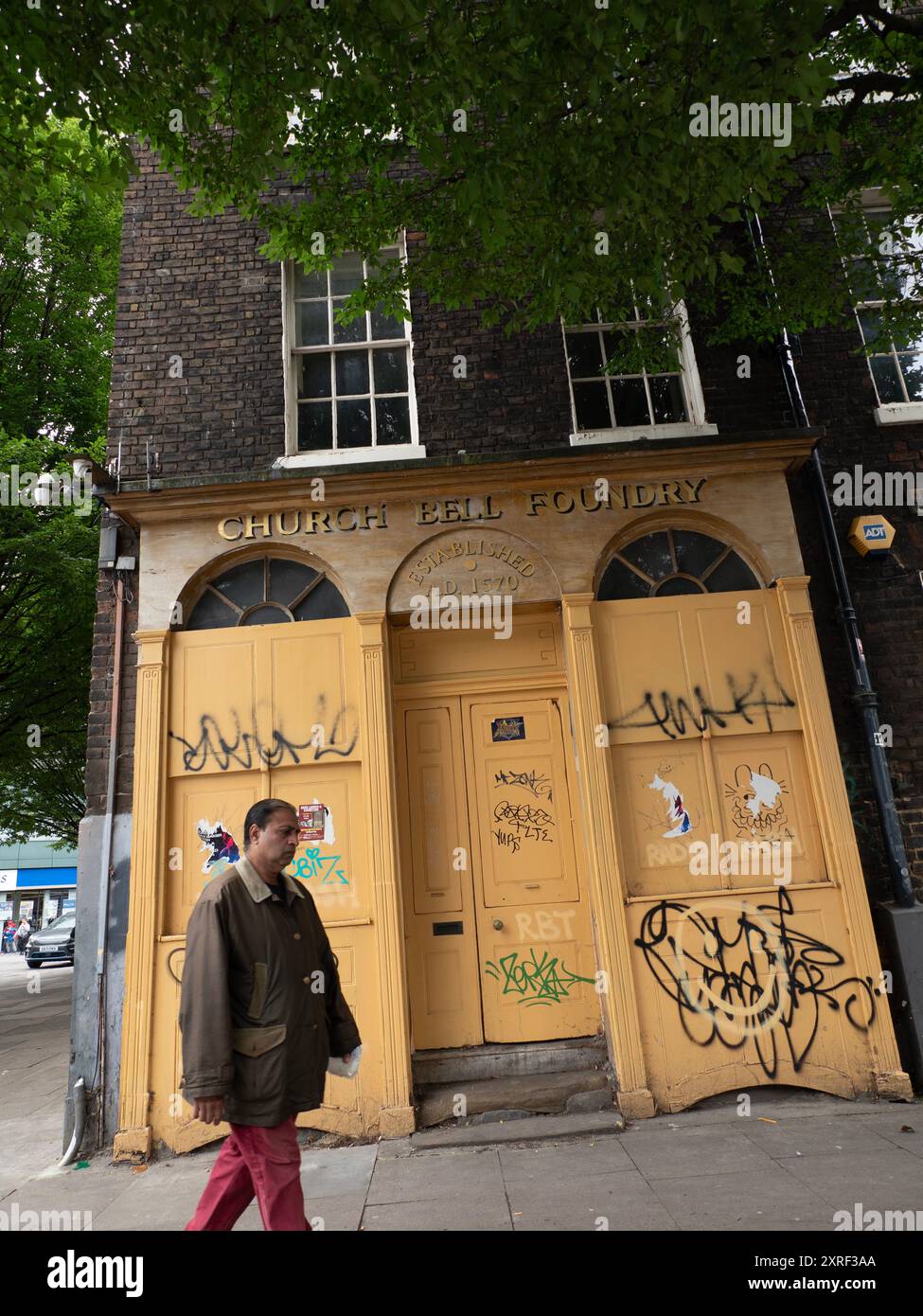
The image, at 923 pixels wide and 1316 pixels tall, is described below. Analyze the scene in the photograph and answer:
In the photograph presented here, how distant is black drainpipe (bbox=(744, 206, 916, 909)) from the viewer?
6141mm

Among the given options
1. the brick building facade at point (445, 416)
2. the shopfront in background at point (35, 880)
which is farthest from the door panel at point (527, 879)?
the shopfront in background at point (35, 880)

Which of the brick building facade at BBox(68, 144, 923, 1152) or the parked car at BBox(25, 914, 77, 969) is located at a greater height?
the brick building facade at BBox(68, 144, 923, 1152)

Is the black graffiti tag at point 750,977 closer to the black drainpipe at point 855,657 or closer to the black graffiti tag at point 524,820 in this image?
the black drainpipe at point 855,657

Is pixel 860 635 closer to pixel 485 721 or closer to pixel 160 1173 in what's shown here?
pixel 485 721

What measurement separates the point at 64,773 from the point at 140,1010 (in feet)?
43.5

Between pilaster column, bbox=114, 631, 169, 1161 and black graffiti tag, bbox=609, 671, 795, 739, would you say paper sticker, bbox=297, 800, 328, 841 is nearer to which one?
pilaster column, bbox=114, 631, 169, 1161

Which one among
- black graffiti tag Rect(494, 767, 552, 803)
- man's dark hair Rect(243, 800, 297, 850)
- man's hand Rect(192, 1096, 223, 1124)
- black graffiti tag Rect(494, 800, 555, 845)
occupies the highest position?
black graffiti tag Rect(494, 767, 552, 803)

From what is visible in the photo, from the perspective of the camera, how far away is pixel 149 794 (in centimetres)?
619

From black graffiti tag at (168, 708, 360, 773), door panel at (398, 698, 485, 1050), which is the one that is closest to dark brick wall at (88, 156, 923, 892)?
black graffiti tag at (168, 708, 360, 773)

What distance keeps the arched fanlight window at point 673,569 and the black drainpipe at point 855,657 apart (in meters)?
0.72

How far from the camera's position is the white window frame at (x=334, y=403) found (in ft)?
23.3

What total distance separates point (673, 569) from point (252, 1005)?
191 inches

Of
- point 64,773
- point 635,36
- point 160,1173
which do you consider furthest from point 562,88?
point 64,773

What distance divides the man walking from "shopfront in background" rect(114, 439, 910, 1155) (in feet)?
7.91
